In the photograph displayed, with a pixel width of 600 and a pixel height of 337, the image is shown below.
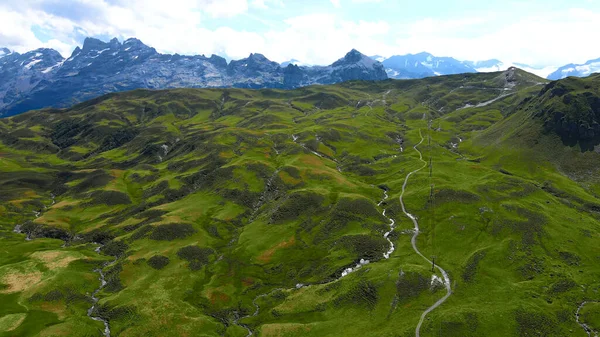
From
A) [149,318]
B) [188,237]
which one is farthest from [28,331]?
[188,237]

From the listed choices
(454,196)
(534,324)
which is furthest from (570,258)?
(454,196)

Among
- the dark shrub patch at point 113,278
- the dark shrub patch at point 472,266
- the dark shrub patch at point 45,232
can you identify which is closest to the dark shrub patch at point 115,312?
the dark shrub patch at point 113,278

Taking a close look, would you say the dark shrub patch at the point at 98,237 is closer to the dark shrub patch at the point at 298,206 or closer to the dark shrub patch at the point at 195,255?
the dark shrub patch at the point at 195,255

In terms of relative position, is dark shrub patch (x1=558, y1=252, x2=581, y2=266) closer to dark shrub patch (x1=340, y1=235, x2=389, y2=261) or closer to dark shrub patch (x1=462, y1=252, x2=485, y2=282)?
dark shrub patch (x1=462, y1=252, x2=485, y2=282)

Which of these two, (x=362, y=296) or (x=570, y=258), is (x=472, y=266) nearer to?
(x=570, y=258)

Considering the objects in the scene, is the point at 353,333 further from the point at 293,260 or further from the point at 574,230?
the point at 574,230

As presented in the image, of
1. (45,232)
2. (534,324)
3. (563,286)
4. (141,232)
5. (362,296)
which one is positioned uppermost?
(563,286)

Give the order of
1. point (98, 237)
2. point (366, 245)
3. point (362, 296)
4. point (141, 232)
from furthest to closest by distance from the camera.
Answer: point (98, 237)
point (141, 232)
point (366, 245)
point (362, 296)
